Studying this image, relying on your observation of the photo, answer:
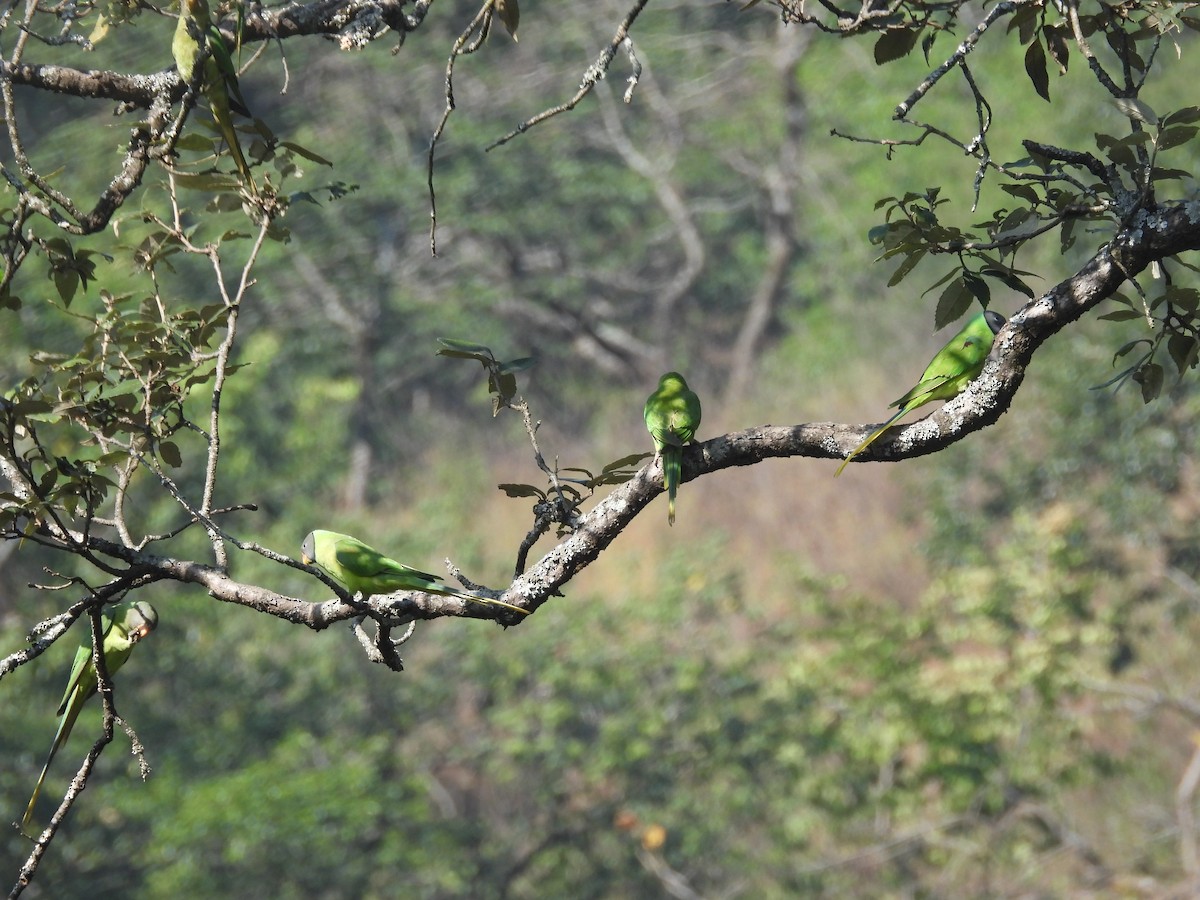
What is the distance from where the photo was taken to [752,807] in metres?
9.10

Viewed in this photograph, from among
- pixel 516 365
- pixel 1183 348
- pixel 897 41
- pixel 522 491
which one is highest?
pixel 897 41

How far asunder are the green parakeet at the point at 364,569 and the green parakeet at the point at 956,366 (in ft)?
2.50

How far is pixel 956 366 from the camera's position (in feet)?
7.62

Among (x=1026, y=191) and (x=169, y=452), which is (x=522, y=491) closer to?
(x=169, y=452)

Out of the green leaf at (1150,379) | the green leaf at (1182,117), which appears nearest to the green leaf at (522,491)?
the green leaf at (1150,379)

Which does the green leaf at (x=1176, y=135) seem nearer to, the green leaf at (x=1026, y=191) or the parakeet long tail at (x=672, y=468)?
the green leaf at (x=1026, y=191)

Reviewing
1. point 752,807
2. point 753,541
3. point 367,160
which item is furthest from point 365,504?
point 752,807

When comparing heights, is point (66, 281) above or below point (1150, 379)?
above

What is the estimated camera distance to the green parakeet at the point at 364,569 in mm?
2219

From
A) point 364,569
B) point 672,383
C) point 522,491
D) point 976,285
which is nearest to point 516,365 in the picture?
point 522,491

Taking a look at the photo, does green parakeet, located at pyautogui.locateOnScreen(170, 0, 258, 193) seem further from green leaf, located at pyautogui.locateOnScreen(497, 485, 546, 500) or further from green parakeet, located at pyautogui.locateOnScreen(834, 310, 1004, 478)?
green parakeet, located at pyautogui.locateOnScreen(834, 310, 1004, 478)

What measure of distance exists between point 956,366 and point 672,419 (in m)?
0.55

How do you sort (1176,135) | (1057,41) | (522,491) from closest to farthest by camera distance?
(1176,135), (522,491), (1057,41)

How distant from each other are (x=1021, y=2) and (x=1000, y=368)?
638 millimetres
